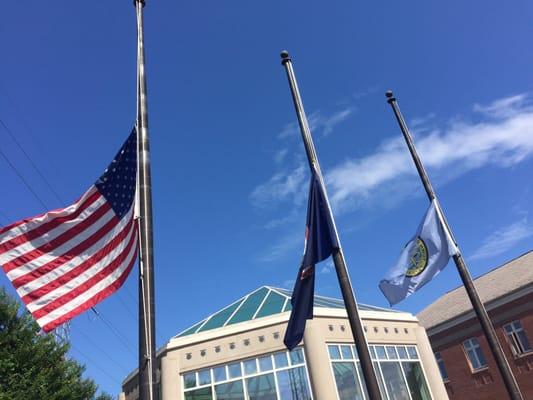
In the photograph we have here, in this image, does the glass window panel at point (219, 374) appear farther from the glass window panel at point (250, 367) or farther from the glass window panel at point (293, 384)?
the glass window panel at point (293, 384)

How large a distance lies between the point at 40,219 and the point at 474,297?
10.1 metres

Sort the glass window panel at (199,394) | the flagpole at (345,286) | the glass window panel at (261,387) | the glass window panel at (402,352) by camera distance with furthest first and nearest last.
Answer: the glass window panel at (402,352) → the glass window panel at (199,394) → the glass window panel at (261,387) → the flagpole at (345,286)

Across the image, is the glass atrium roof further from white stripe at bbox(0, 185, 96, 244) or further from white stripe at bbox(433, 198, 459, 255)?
white stripe at bbox(0, 185, 96, 244)

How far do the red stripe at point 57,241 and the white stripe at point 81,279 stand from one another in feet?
1.92

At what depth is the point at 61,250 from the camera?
721cm

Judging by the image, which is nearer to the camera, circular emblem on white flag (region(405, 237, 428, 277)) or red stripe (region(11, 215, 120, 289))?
red stripe (region(11, 215, 120, 289))

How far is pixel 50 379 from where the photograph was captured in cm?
1661

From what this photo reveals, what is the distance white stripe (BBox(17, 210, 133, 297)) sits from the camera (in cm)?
675

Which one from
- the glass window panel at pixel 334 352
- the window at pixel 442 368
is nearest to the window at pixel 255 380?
the glass window panel at pixel 334 352

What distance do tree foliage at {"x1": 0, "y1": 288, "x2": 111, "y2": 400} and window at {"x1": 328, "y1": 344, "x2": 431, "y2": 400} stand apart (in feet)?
33.7

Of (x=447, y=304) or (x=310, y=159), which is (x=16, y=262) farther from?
(x=447, y=304)

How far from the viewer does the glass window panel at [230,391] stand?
18.3 m

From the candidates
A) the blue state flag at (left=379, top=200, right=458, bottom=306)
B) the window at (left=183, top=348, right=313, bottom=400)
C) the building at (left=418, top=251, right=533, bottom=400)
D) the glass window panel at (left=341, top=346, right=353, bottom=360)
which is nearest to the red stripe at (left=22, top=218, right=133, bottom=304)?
the blue state flag at (left=379, top=200, right=458, bottom=306)

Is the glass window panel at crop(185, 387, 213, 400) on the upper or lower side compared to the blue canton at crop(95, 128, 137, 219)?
lower
